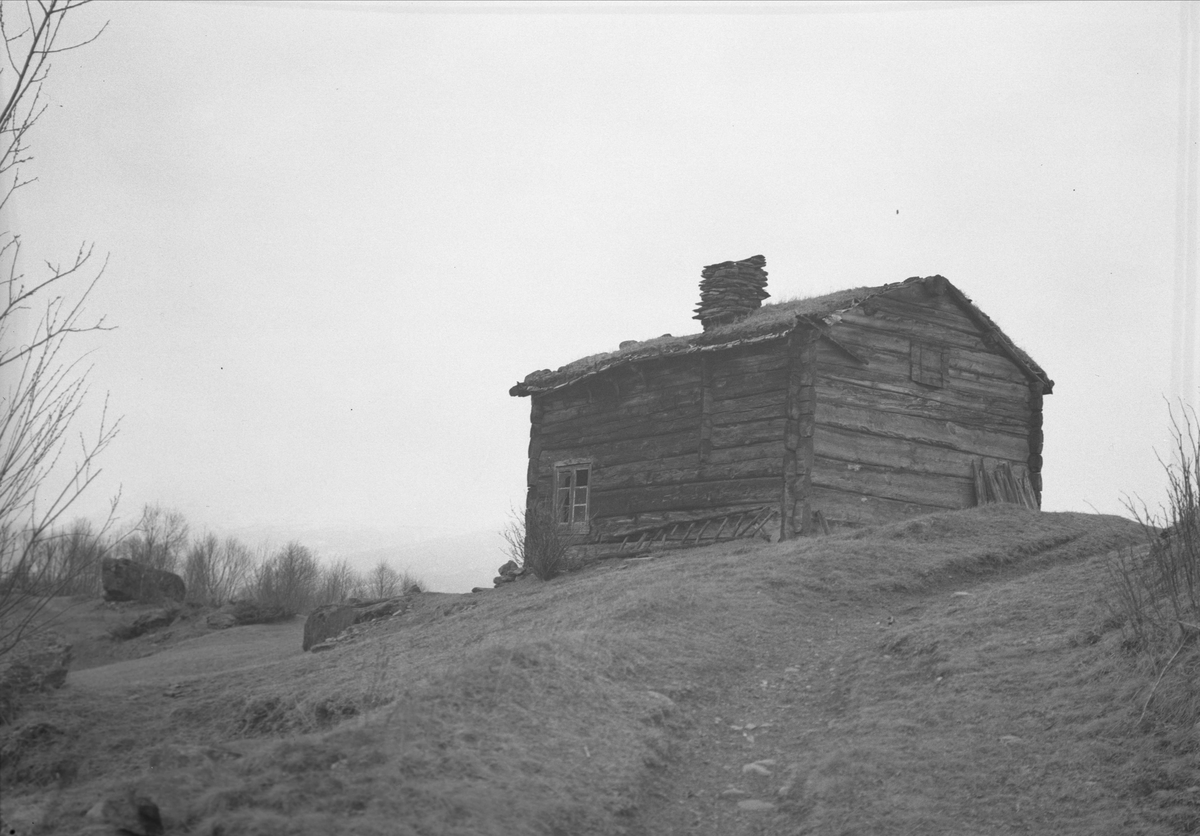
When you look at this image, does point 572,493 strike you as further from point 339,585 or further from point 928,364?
point 339,585

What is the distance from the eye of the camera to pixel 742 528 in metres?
18.0

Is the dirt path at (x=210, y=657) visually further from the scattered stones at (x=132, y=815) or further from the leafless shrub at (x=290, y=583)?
the scattered stones at (x=132, y=815)

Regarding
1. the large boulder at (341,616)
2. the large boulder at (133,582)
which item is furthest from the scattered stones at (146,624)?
the large boulder at (341,616)

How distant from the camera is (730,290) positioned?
A: 2209 centimetres

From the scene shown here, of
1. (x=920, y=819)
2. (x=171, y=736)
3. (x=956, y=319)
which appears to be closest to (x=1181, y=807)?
(x=920, y=819)

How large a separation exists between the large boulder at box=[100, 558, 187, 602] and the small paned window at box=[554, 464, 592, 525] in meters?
14.5

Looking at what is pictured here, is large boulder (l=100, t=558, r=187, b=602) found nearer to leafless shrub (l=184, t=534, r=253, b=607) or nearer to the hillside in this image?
leafless shrub (l=184, t=534, r=253, b=607)

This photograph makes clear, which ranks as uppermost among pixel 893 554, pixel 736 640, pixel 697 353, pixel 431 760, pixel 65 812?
pixel 697 353

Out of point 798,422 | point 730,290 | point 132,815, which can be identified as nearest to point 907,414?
point 798,422

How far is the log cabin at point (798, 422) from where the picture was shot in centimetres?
1803

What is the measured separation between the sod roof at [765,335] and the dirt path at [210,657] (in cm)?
725

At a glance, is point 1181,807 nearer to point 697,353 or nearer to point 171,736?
point 171,736

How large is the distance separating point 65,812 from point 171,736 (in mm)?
2522

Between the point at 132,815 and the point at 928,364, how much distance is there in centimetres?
1591
